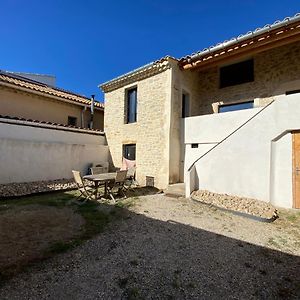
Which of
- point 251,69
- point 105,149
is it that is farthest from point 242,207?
point 105,149

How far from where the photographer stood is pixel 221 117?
9.00 meters

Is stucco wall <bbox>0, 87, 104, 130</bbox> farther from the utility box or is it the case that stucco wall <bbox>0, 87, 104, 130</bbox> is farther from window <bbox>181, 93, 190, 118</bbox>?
window <bbox>181, 93, 190, 118</bbox>

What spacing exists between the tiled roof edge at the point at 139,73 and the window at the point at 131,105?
1.91 feet

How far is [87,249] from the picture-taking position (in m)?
3.98

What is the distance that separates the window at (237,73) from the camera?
10.3m

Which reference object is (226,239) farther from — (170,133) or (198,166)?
(170,133)

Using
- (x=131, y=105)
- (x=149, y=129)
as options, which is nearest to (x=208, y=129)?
(x=149, y=129)

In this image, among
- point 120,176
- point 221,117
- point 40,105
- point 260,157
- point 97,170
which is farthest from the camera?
point 40,105

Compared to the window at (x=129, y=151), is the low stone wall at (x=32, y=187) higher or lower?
lower

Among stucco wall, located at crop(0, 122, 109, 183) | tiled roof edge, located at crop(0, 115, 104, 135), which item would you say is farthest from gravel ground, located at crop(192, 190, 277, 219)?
tiled roof edge, located at crop(0, 115, 104, 135)

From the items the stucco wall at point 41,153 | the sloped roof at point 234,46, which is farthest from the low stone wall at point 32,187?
the sloped roof at point 234,46

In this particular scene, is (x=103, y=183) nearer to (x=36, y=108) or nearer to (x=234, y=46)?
(x=234, y=46)

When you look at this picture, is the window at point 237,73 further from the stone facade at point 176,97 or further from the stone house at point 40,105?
the stone house at point 40,105

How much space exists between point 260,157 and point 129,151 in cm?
686
